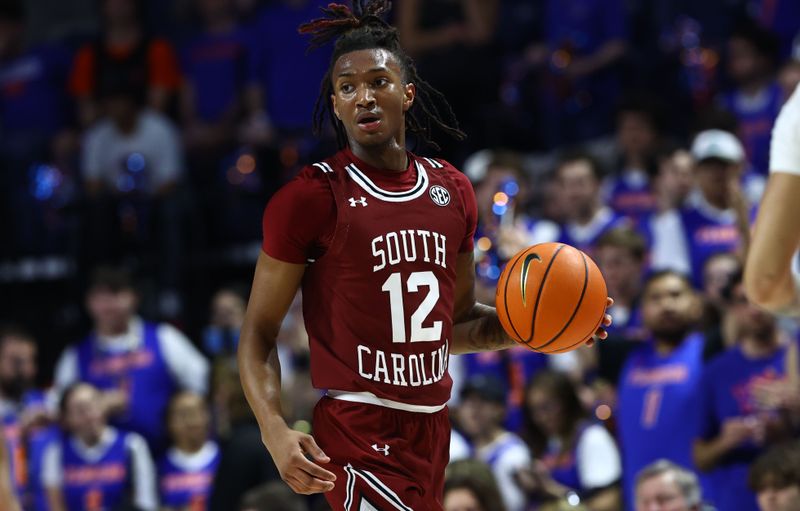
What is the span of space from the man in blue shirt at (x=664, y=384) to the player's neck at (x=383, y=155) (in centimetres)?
339

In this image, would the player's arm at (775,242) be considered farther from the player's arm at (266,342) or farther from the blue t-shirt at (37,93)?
the blue t-shirt at (37,93)

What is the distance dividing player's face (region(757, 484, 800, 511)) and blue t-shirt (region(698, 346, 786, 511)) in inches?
34.4

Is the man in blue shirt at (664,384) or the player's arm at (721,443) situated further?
the man in blue shirt at (664,384)

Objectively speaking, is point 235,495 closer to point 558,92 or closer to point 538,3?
point 558,92

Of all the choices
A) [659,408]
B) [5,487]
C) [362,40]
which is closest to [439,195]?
[362,40]

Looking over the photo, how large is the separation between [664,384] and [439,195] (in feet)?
11.3

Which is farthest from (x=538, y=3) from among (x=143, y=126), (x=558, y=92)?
(x=143, y=126)

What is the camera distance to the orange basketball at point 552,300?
4094 mm

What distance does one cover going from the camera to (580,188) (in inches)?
350

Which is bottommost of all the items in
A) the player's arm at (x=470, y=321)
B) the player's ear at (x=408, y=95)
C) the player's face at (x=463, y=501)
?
the player's face at (x=463, y=501)

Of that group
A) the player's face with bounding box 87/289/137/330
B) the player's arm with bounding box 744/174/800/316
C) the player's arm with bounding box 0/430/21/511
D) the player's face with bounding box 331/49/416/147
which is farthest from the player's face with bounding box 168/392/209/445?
the player's arm with bounding box 744/174/800/316

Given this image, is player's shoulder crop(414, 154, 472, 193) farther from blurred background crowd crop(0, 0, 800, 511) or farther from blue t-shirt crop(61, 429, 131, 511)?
blue t-shirt crop(61, 429, 131, 511)

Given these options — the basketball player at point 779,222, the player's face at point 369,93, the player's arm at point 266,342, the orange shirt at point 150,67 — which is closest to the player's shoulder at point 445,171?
the player's face at point 369,93

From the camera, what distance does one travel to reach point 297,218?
3971 millimetres
